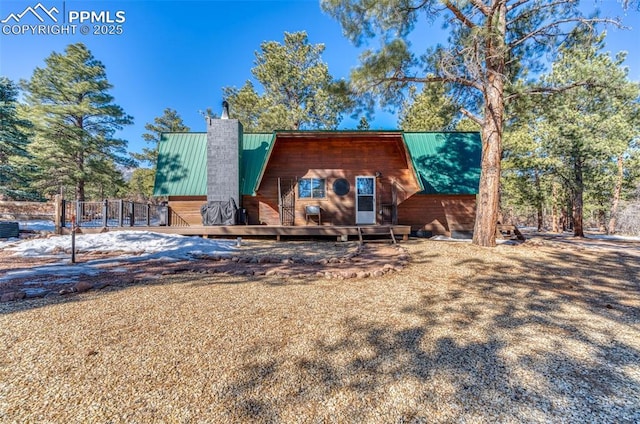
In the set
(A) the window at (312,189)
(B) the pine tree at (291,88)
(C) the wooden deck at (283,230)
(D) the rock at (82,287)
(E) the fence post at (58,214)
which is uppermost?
(B) the pine tree at (291,88)

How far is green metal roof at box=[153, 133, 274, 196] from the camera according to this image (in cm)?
1182

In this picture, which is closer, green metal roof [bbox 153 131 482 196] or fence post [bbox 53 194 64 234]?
fence post [bbox 53 194 64 234]

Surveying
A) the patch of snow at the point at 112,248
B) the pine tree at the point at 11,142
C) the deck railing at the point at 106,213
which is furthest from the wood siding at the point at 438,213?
the pine tree at the point at 11,142

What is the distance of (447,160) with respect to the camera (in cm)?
1228

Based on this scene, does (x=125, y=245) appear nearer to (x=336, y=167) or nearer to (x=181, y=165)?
(x=181, y=165)

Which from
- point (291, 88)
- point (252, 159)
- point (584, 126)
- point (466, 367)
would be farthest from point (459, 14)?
point (291, 88)

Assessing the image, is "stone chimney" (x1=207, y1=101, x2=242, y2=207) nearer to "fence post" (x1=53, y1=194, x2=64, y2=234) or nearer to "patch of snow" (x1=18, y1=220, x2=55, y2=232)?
"fence post" (x1=53, y1=194, x2=64, y2=234)

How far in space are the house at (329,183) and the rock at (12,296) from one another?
7.36 m

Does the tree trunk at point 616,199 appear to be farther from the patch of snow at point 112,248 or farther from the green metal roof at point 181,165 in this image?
the green metal roof at point 181,165

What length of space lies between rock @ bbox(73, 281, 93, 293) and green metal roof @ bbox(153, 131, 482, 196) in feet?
25.4

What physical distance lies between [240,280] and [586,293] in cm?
570

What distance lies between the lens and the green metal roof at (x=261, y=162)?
11.8 metres

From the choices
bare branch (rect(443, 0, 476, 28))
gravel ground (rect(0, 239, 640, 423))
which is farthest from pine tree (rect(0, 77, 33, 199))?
bare branch (rect(443, 0, 476, 28))

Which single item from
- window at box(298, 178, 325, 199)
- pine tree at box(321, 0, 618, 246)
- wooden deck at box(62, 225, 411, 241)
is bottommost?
wooden deck at box(62, 225, 411, 241)
